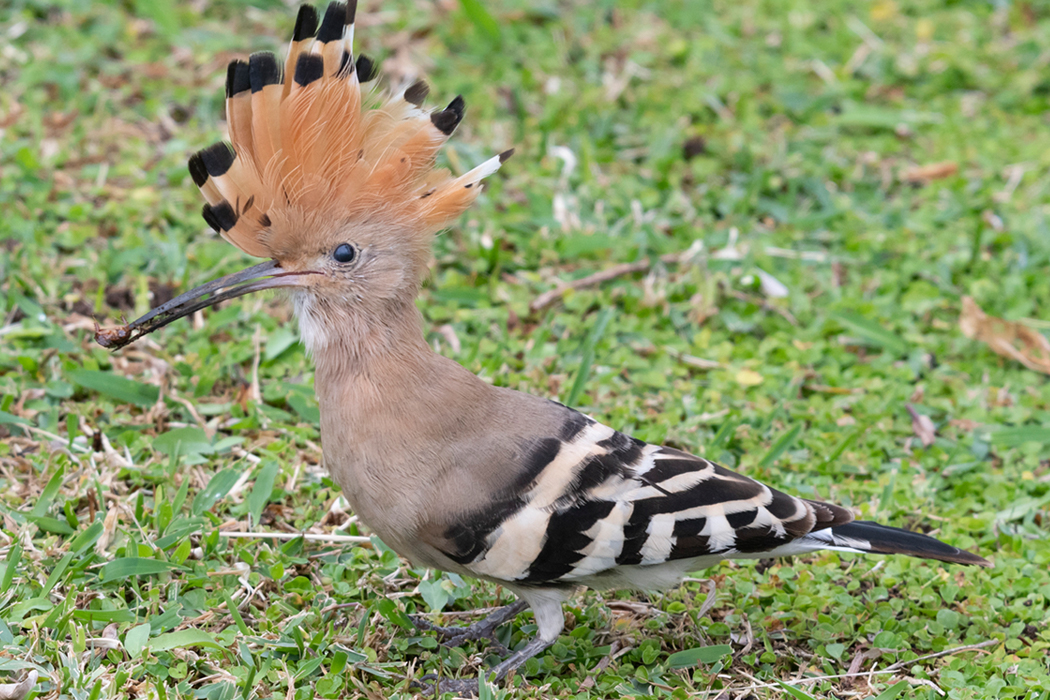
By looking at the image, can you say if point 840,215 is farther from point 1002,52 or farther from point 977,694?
point 977,694

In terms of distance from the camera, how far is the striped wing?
300 centimetres

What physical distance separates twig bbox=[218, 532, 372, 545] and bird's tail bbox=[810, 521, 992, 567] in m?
1.44

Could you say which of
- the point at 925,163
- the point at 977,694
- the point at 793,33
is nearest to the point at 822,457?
the point at 977,694

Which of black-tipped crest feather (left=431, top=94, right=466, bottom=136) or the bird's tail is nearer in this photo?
black-tipped crest feather (left=431, top=94, right=466, bottom=136)

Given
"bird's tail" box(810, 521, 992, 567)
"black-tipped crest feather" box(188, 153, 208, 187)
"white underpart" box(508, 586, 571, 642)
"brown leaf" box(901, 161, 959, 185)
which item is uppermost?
"black-tipped crest feather" box(188, 153, 208, 187)

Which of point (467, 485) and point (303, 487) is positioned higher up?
point (467, 485)

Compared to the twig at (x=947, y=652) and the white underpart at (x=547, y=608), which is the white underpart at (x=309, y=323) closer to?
the white underpart at (x=547, y=608)

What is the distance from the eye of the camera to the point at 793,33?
6750 millimetres

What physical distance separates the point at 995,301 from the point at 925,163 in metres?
1.22

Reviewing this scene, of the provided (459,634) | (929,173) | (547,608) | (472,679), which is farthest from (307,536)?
(929,173)

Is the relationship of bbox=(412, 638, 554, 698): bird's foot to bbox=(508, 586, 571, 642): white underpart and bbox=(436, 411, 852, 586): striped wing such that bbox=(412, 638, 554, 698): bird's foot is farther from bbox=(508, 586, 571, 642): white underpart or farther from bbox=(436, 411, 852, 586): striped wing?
bbox=(436, 411, 852, 586): striped wing

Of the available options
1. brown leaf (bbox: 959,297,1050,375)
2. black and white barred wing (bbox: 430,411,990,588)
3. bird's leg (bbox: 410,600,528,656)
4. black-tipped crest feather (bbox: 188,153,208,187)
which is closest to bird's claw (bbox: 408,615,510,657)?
bird's leg (bbox: 410,600,528,656)

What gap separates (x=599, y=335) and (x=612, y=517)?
1.65 meters

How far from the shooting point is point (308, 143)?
2943mm
